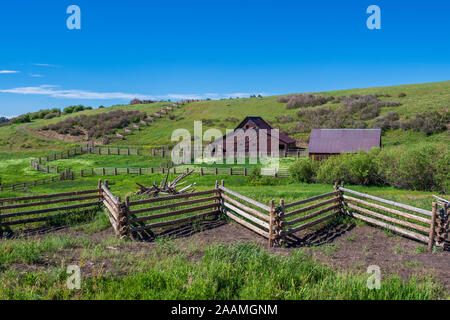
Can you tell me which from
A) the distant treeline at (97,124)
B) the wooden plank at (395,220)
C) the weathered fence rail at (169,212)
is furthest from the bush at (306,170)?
the distant treeline at (97,124)

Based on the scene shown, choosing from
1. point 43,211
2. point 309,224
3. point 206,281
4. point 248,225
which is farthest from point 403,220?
point 43,211

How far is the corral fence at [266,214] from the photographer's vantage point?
9867 mm

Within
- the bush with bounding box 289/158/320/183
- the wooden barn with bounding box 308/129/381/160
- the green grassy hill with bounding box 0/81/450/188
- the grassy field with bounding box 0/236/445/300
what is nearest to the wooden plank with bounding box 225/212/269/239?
the grassy field with bounding box 0/236/445/300

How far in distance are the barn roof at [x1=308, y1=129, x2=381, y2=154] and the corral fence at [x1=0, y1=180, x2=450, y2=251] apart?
25430 millimetres

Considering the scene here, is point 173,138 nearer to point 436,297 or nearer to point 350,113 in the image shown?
point 350,113

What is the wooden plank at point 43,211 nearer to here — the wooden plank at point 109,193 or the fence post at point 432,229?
the wooden plank at point 109,193

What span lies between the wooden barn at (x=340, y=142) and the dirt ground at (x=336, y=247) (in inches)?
1041

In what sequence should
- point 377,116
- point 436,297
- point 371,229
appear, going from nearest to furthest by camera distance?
point 436,297, point 371,229, point 377,116

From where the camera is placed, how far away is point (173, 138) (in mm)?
65750

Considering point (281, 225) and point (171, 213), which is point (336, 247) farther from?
point (171, 213)

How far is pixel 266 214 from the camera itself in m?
12.0

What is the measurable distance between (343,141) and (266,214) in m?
29.0
